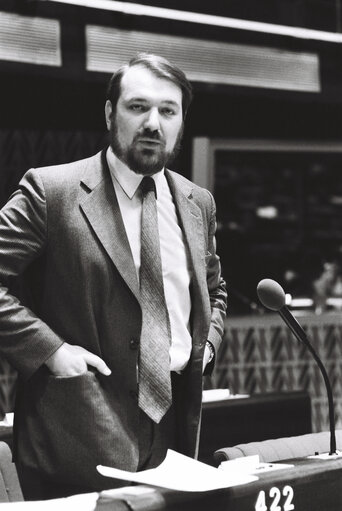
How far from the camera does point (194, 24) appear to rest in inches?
219

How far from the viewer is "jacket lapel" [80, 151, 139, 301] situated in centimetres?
185

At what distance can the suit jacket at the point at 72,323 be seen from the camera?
1789 millimetres

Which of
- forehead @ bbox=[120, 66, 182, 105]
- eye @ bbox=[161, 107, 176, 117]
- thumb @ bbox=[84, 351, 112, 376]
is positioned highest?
forehead @ bbox=[120, 66, 182, 105]

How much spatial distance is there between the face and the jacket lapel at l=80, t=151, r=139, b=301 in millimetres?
68

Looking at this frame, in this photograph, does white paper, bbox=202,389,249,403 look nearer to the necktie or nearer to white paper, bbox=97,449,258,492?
the necktie

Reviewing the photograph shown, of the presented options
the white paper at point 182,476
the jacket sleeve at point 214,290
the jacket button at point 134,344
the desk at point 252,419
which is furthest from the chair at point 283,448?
the desk at point 252,419

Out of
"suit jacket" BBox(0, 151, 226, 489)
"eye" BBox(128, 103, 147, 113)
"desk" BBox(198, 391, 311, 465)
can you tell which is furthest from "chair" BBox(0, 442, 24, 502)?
"desk" BBox(198, 391, 311, 465)

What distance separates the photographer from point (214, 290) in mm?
2234

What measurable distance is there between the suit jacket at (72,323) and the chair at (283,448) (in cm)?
23

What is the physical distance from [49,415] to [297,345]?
4188 millimetres

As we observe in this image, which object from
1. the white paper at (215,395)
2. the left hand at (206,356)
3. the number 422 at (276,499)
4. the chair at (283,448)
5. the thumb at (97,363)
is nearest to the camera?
the number 422 at (276,499)

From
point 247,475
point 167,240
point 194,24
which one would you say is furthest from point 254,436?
point 194,24

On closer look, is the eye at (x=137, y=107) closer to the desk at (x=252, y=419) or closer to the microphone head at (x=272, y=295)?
the microphone head at (x=272, y=295)

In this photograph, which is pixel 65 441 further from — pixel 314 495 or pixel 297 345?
pixel 297 345
